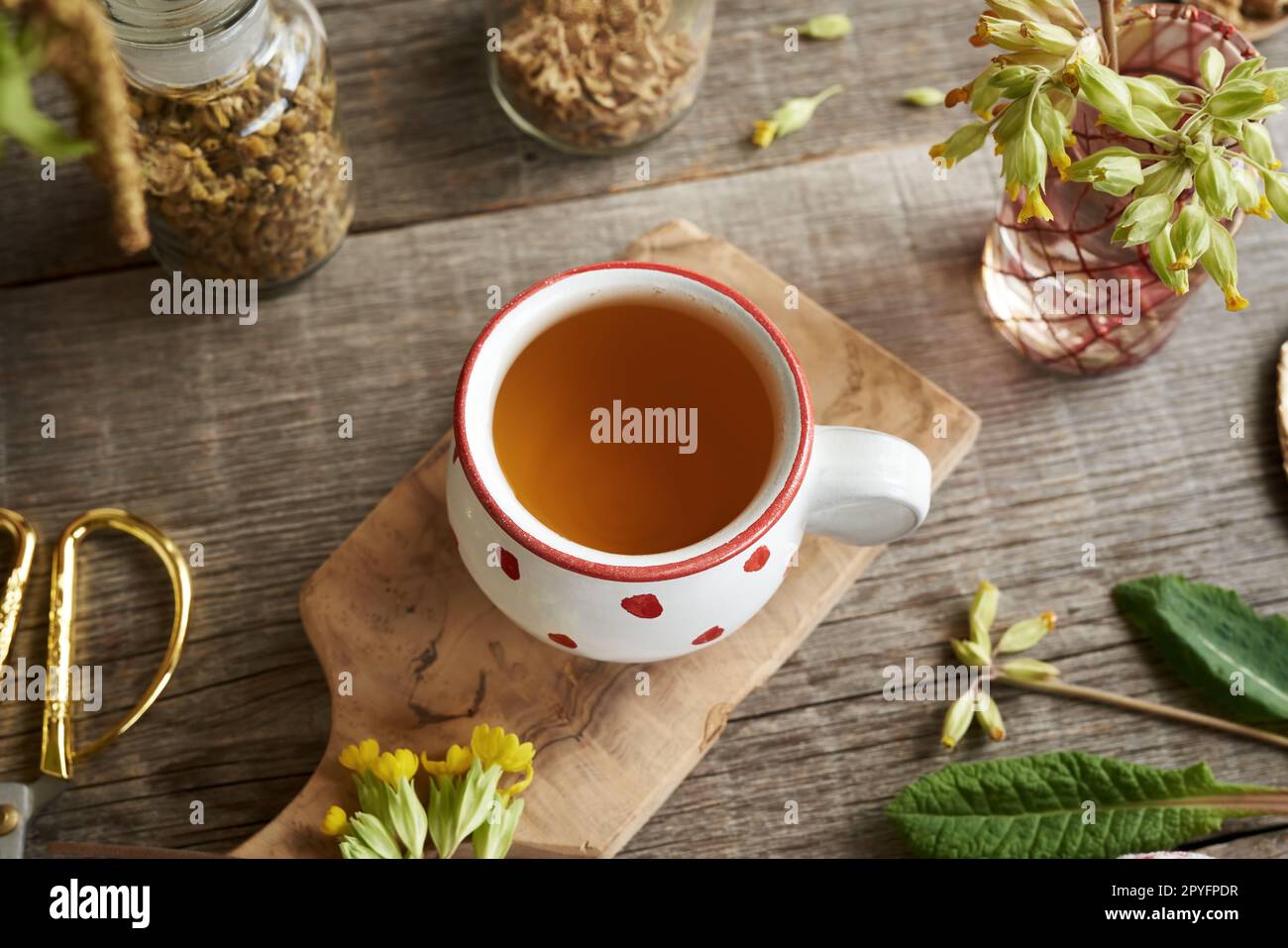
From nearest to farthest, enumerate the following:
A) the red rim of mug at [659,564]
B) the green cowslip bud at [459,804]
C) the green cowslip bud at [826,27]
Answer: the red rim of mug at [659,564]
the green cowslip bud at [459,804]
the green cowslip bud at [826,27]

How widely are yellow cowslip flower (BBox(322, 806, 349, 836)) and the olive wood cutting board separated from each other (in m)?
0.03

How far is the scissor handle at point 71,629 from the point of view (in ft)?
2.75

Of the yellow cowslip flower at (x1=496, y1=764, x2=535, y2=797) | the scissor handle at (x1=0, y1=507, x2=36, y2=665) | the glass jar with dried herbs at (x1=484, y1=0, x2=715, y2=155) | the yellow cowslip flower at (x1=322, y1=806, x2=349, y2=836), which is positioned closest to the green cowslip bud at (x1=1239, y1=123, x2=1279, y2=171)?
the glass jar with dried herbs at (x1=484, y1=0, x2=715, y2=155)

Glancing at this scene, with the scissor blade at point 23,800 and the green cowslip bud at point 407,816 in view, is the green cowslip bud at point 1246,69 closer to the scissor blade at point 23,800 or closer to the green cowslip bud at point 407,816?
the green cowslip bud at point 407,816

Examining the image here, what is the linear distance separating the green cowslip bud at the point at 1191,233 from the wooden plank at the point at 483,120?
42cm

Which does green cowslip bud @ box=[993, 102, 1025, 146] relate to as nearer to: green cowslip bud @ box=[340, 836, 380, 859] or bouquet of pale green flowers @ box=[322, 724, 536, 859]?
bouquet of pale green flowers @ box=[322, 724, 536, 859]

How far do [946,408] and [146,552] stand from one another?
63 cm

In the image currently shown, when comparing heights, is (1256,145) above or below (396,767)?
above

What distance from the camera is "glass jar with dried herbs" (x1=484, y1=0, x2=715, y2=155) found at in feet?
3.17

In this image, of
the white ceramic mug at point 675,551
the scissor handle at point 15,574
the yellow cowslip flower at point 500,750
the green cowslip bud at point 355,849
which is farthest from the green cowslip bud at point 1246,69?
the scissor handle at point 15,574

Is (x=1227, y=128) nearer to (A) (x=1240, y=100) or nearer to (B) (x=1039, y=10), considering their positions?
(A) (x=1240, y=100)

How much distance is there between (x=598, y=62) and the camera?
0.98 m

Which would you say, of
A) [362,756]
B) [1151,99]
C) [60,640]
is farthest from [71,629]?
[1151,99]

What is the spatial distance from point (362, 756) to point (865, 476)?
1.24 ft
